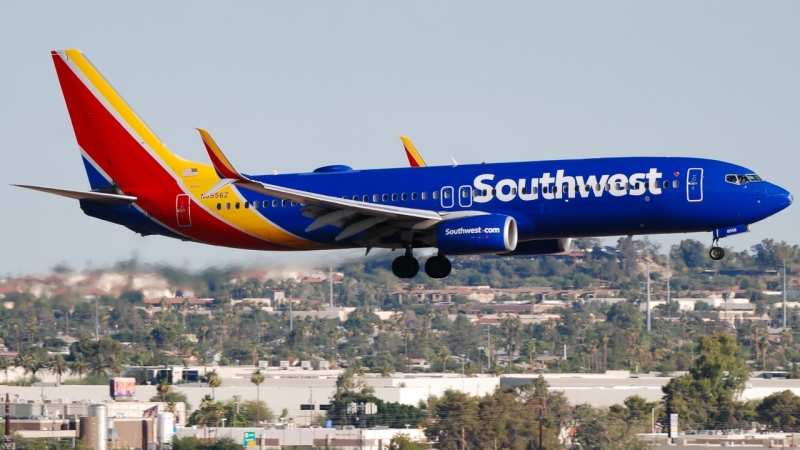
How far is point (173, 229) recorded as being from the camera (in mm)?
54719

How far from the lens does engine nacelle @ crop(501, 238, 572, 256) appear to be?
5222 centimetres

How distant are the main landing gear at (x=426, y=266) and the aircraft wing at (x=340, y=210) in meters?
2.32

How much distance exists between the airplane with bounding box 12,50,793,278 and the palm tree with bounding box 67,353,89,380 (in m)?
88.1

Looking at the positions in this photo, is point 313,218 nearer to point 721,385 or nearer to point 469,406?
point 469,406

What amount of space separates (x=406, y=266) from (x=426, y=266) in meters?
0.96

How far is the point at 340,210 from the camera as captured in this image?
49625 mm

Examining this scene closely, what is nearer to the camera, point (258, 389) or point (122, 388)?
point (122, 388)

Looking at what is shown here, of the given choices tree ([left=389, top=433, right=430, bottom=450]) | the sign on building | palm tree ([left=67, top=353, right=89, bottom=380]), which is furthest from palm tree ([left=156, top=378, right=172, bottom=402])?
tree ([left=389, top=433, right=430, bottom=450])

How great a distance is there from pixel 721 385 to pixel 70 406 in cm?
6606

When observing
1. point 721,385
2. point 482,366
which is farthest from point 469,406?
point 482,366

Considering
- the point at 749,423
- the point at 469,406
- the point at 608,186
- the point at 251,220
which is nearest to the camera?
the point at 608,186

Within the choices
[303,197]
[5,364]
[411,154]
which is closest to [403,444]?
[411,154]

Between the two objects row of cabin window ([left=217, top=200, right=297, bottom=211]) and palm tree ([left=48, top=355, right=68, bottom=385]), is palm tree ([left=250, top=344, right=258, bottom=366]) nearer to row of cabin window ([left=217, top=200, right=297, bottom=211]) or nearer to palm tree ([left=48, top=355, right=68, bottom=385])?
palm tree ([left=48, top=355, right=68, bottom=385])

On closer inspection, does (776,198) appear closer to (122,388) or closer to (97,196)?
(97,196)
